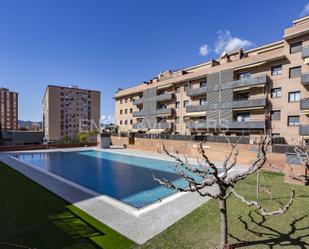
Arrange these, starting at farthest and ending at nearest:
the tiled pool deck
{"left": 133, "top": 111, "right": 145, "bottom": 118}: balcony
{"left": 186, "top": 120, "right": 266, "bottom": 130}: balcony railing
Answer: {"left": 133, "top": 111, "right": 145, "bottom": 118}: balcony
{"left": 186, "top": 120, "right": 266, "bottom": 130}: balcony railing
the tiled pool deck

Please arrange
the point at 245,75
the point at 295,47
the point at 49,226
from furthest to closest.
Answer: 1. the point at 245,75
2. the point at 295,47
3. the point at 49,226

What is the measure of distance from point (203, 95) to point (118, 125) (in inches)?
1020

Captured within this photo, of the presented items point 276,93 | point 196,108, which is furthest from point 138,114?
point 276,93

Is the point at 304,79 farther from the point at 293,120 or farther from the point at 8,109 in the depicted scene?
the point at 8,109

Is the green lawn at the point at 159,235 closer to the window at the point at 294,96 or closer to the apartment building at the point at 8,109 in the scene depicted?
the window at the point at 294,96

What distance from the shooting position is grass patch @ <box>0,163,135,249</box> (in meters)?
6.66

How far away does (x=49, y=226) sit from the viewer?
777 cm

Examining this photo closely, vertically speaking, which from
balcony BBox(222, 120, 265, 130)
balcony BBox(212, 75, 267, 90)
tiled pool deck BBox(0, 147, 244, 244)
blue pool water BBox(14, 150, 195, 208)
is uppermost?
balcony BBox(212, 75, 267, 90)

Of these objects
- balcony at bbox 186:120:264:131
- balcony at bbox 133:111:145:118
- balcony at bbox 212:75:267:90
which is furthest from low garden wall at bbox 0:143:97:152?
balcony at bbox 212:75:267:90

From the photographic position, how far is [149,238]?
7.09 meters

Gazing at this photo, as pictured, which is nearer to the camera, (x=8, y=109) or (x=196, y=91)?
(x=196, y=91)

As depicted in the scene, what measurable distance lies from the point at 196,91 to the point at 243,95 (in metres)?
7.20

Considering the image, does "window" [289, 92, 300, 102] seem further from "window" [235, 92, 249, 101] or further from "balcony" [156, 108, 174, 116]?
"balcony" [156, 108, 174, 116]

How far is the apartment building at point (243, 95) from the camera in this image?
75.8 feet
